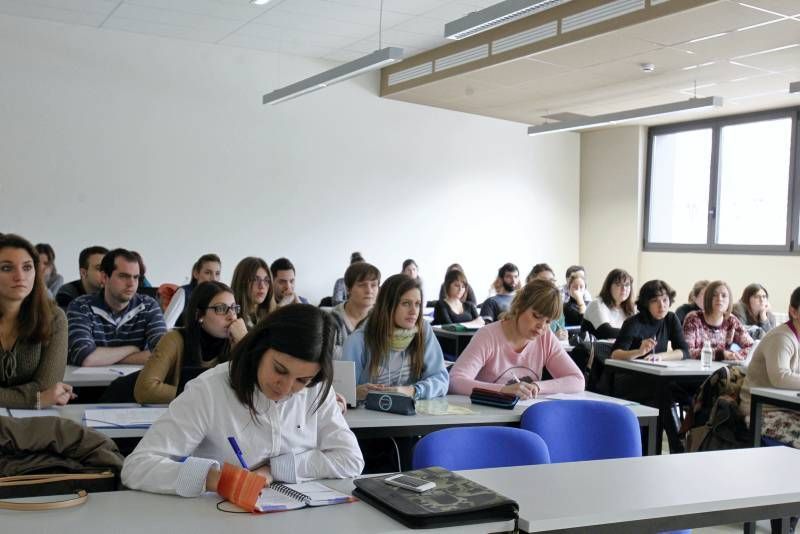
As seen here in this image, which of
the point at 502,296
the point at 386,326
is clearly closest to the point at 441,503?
the point at 386,326

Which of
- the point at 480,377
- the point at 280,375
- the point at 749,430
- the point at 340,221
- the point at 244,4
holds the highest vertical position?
the point at 244,4

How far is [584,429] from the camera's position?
2.96 m

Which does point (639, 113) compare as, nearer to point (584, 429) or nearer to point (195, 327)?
point (584, 429)

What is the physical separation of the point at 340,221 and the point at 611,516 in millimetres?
7800

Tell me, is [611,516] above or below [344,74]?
below

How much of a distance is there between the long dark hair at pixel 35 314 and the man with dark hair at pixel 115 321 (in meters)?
0.86

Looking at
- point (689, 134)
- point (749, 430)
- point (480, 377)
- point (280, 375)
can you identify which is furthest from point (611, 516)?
point (689, 134)

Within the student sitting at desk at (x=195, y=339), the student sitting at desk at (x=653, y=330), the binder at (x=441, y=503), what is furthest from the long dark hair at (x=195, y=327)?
the student sitting at desk at (x=653, y=330)

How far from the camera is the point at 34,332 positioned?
130 inches

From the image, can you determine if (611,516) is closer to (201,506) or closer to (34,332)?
(201,506)

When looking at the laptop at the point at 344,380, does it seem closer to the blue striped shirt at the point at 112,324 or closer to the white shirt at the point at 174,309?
the blue striped shirt at the point at 112,324

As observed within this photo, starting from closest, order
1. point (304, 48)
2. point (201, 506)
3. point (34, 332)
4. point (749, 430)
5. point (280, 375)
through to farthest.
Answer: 1. point (201, 506)
2. point (280, 375)
3. point (34, 332)
4. point (749, 430)
5. point (304, 48)

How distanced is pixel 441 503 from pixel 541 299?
2065 mm

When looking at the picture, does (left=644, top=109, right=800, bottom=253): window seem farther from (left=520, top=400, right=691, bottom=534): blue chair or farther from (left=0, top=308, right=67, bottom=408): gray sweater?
(left=0, top=308, right=67, bottom=408): gray sweater
